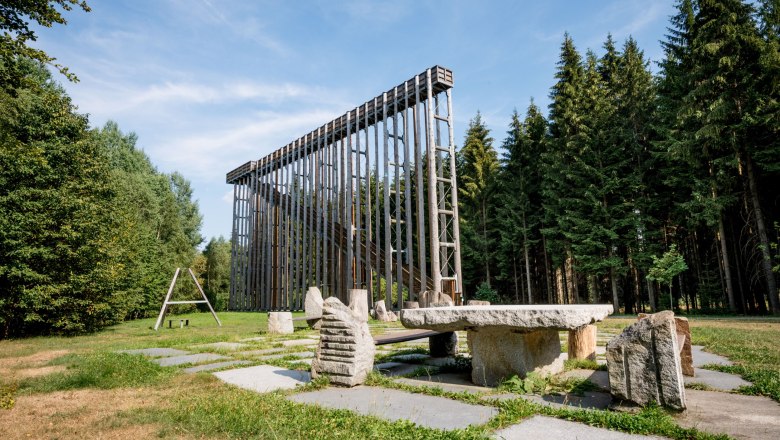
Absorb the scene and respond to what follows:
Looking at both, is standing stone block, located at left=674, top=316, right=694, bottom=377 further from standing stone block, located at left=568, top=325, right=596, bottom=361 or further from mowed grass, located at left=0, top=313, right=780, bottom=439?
standing stone block, located at left=568, top=325, right=596, bottom=361

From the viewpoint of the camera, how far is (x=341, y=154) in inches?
846

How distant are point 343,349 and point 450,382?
4.26 feet

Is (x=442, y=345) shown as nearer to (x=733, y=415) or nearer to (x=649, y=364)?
(x=649, y=364)

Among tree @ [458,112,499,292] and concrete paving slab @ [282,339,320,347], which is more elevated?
tree @ [458,112,499,292]

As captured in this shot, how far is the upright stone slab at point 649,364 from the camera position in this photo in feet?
10.6

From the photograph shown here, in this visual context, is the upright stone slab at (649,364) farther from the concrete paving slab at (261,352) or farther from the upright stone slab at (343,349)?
the concrete paving slab at (261,352)

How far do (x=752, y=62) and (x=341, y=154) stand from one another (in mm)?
17481

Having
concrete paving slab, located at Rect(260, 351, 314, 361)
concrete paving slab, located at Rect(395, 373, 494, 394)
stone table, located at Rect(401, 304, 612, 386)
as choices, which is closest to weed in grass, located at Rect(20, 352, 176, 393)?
concrete paving slab, located at Rect(260, 351, 314, 361)

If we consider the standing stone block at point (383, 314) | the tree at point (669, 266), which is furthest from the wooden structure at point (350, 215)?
the tree at point (669, 266)

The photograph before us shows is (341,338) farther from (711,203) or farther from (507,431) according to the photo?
(711,203)

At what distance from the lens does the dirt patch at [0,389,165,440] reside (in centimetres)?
322

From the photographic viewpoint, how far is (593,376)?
4785 mm

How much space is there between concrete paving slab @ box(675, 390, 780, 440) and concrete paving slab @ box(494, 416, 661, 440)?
0.57 metres

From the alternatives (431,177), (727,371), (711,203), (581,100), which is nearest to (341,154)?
(431,177)
